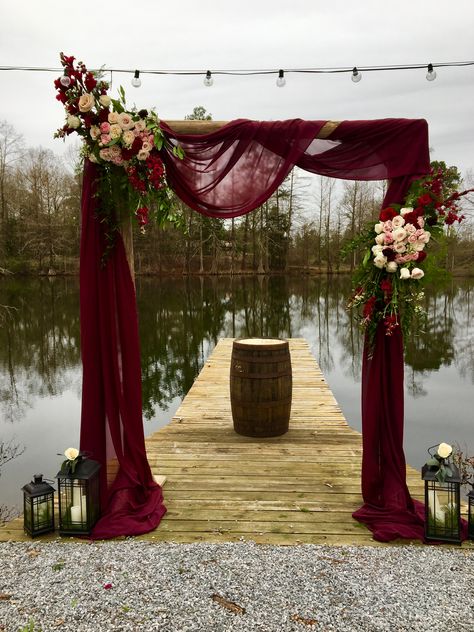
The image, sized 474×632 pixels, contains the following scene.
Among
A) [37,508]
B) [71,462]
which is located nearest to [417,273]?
[71,462]

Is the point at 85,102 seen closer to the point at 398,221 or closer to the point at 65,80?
the point at 65,80

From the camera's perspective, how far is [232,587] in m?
2.44

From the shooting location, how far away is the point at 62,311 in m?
19.1

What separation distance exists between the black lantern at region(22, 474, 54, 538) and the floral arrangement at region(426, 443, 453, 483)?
2.42 m

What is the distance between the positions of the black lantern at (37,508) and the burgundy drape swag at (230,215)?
353 millimetres

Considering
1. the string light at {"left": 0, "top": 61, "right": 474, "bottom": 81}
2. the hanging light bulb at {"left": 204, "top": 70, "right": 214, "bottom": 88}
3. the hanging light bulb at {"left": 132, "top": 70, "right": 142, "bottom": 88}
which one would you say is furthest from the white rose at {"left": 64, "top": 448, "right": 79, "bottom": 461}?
the hanging light bulb at {"left": 204, "top": 70, "right": 214, "bottom": 88}

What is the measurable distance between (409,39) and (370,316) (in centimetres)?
366

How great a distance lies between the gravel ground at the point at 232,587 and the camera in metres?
2.18

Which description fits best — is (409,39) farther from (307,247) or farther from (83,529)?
(307,247)

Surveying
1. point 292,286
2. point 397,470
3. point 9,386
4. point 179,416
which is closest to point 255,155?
point 397,470

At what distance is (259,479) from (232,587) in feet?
4.98

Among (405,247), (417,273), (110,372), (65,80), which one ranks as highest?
(65,80)

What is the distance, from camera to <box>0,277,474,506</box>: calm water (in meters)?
7.68

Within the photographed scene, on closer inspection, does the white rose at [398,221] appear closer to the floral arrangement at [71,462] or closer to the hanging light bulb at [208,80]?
the floral arrangement at [71,462]
